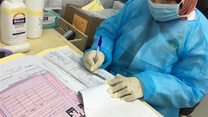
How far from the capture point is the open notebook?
50 cm

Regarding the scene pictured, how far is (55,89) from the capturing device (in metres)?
0.57

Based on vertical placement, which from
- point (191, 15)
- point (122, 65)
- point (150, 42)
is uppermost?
point (191, 15)

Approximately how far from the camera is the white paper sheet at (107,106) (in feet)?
1.76

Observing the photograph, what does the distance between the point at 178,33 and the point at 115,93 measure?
392 mm

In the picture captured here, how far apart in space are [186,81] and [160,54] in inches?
6.2

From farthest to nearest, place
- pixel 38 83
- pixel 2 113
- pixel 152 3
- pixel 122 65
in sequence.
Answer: pixel 122 65 < pixel 152 3 < pixel 38 83 < pixel 2 113

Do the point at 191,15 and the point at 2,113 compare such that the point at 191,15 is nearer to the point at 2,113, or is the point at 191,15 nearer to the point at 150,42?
the point at 150,42

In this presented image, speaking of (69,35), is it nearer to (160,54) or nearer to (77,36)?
(77,36)

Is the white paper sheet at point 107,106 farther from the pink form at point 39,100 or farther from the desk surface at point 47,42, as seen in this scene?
the desk surface at point 47,42

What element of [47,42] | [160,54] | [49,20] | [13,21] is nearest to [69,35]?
[49,20]

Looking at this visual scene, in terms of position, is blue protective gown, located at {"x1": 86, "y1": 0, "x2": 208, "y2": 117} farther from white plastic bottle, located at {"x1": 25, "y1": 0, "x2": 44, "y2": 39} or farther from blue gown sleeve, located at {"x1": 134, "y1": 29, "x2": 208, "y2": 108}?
white plastic bottle, located at {"x1": 25, "y1": 0, "x2": 44, "y2": 39}

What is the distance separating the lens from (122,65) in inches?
35.7

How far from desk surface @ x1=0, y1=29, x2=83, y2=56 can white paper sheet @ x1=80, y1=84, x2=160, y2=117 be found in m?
0.33

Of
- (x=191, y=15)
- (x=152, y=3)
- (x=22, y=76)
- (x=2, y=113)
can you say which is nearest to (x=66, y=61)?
(x=22, y=76)
